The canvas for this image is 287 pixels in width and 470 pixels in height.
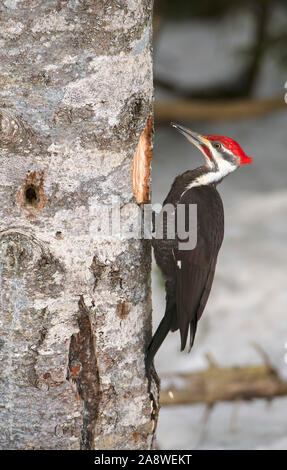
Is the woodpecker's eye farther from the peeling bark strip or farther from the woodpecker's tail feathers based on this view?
the woodpecker's tail feathers

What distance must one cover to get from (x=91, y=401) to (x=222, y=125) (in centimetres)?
504

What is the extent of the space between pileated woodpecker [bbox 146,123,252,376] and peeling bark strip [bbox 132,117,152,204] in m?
0.23

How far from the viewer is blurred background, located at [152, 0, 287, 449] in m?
2.90

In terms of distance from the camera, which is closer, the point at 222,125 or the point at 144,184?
the point at 144,184

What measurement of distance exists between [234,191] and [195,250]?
370 centimetres

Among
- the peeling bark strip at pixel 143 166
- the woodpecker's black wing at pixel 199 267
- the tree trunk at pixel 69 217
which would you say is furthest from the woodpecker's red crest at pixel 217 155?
the tree trunk at pixel 69 217

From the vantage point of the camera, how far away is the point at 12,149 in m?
1.32

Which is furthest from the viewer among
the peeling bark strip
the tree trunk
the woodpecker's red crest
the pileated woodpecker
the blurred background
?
the blurred background

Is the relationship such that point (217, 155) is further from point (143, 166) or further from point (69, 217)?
point (69, 217)

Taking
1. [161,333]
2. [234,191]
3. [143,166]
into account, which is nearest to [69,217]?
[143,166]

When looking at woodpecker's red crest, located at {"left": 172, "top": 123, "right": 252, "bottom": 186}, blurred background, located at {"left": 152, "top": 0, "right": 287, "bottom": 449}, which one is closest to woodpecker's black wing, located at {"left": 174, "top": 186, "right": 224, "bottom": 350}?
woodpecker's red crest, located at {"left": 172, "top": 123, "right": 252, "bottom": 186}

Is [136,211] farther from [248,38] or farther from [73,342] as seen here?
[248,38]
